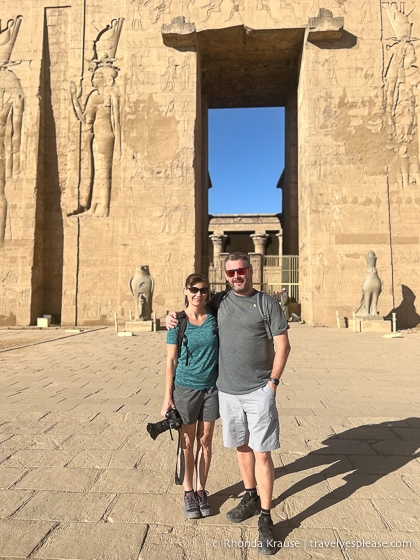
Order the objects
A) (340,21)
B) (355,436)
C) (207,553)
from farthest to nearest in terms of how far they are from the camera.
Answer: (340,21)
(355,436)
(207,553)

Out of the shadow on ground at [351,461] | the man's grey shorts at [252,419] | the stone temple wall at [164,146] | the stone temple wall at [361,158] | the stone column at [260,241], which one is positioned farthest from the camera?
the stone column at [260,241]

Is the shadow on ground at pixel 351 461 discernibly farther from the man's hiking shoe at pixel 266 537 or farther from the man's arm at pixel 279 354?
the man's arm at pixel 279 354

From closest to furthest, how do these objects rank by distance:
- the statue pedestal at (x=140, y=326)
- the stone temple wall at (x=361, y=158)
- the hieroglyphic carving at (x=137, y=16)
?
the statue pedestal at (x=140, y=326) < the stone temple wall at (x=361, y=158) < the hieroglyphic carving at (x=137, y=16)

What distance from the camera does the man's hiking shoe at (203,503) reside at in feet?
6.90

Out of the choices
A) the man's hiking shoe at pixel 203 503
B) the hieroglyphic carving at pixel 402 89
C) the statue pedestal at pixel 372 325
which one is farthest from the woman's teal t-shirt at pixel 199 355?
the hieroglyphic carving at pixel 402 89

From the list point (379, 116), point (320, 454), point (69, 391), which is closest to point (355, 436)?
point (320, 454)

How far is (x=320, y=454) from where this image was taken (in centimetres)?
290

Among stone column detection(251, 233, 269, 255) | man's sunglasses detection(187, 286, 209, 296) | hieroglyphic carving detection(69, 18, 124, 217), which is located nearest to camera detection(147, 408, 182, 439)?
man's sunglasses detection(187, 286, 209, 296)

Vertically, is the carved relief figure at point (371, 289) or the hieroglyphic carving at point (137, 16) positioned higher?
the hieroglyphic carving at point (137, 16)

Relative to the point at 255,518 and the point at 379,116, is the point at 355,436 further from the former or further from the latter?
the point at 379,116

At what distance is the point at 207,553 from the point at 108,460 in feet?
3.97

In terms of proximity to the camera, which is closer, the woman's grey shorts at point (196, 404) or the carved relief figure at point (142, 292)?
the woman's grey shorts at point (196, 404)

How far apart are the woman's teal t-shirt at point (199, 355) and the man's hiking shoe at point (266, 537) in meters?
0.70

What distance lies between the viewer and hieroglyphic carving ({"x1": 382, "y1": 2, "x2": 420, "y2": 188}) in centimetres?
1394
